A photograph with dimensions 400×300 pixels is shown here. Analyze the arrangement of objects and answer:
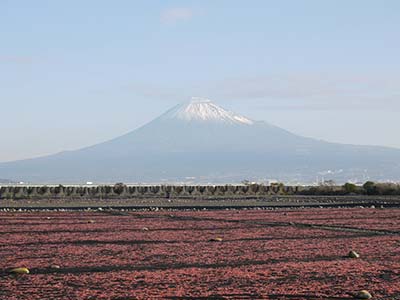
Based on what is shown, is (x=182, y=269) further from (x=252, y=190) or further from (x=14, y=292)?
(x=252, y=190)

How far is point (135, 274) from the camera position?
18984mm

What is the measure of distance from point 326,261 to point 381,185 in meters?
79.0

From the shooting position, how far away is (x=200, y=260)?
21781mm

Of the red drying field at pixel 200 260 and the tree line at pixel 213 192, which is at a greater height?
the tree line at pixel 213 192

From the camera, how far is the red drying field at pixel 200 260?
1656 centimetres

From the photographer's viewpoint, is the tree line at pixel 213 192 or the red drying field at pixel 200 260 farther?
the tree line at pixel 213 192

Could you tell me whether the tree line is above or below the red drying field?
above

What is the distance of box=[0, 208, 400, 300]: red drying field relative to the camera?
652 inches

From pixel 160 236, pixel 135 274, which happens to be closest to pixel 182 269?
pixel 135 274

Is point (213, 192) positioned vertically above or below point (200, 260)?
above

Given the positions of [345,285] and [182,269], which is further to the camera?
[182,269]

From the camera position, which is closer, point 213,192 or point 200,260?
point 200,260

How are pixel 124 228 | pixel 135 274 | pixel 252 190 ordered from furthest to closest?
pixel 252 190
pixel 124 228
pixel 135 274

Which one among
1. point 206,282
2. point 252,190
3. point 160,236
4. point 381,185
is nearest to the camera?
point 206,282
